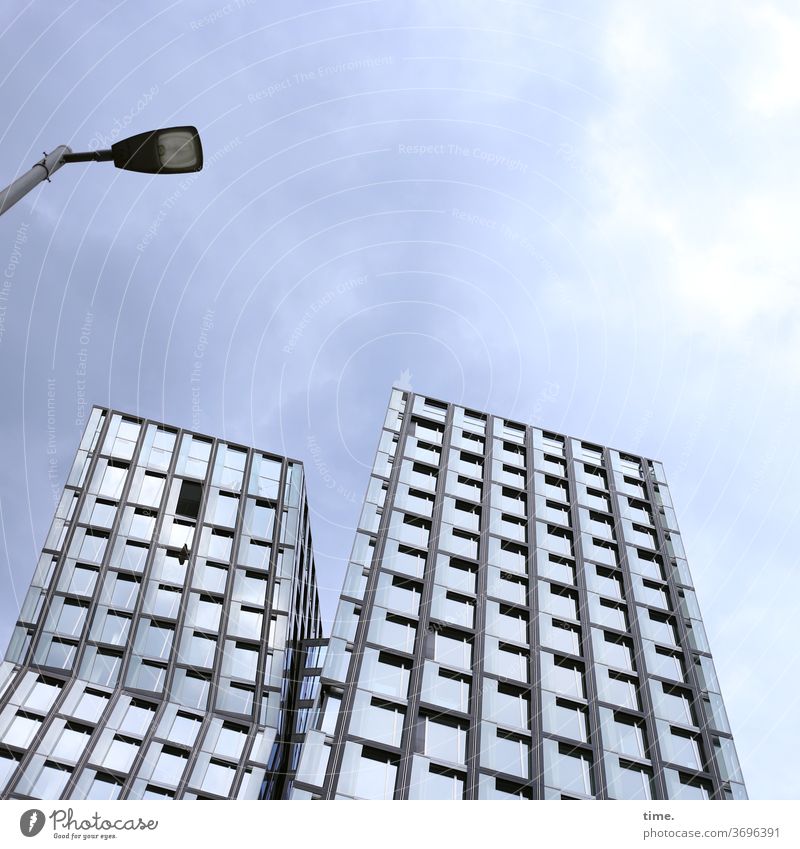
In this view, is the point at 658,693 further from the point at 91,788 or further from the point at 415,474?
the point at 91,788

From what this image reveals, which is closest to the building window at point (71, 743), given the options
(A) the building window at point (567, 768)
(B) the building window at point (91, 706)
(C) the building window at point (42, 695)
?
(B) the building window at point (91, 706)

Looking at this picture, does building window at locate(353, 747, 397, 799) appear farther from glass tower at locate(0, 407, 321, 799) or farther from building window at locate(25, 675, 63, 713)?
building window at locate(25, 675, 63, 713)

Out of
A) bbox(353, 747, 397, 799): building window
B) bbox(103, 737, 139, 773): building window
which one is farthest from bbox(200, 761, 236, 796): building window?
bbox(353, 747, 397, 799): building window

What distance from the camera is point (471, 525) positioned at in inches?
1606

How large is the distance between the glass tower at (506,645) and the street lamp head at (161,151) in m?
22.9

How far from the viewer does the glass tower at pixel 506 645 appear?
28.6 meters

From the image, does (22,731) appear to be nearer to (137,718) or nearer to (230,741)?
(137,718)

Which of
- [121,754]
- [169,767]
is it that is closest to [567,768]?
[169,767]

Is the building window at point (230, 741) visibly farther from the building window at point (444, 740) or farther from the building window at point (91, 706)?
the building window at point (444, 740)

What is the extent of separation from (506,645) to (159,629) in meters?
15.8

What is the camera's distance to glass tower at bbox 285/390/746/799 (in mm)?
28609

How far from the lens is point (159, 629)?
122ft

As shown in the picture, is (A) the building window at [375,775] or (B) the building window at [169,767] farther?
(B) the building window at [169,767]
